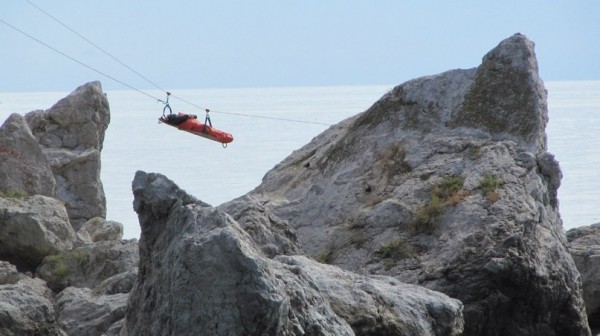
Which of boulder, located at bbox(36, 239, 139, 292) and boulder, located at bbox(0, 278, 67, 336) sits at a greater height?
boulder, located at bbox(0, 278, 67, 336)

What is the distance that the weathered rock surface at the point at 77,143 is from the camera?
26.7 metres

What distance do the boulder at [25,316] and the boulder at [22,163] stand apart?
13697 mm

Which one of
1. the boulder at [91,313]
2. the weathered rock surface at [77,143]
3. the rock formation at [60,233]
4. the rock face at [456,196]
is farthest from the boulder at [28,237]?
the weathered rock surface at [77,143]

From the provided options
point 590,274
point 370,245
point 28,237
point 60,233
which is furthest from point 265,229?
point 60,233

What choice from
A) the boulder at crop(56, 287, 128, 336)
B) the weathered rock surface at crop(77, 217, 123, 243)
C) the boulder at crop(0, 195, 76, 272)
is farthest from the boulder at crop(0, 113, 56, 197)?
the boulder at crop(56, 287, 128, 336)

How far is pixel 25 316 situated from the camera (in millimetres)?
9289

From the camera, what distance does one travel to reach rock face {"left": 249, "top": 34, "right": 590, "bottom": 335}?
36.1 ft

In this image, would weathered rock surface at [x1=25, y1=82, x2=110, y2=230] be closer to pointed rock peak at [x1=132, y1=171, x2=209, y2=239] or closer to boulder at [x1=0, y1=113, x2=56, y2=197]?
boulder at [x1=0, y1=113, x2=56, y2=197]

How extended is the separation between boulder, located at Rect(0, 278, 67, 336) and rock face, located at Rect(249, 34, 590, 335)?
353cm

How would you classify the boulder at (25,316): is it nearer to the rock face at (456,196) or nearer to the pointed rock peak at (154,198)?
the pointed rock peak at (154,198)

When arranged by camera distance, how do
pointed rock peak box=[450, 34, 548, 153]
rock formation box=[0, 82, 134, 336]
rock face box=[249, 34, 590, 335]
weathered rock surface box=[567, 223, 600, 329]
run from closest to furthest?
rock formation box=[0, 82, 134, 336] → rock face box=[249, 34, 590, 335] → pointed rock peak box=[450, 34, 548, 153] → weathered rock surface box=[567, 223, 600, 329]

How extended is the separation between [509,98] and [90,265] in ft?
20.6

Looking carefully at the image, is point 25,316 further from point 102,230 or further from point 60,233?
point 102,230

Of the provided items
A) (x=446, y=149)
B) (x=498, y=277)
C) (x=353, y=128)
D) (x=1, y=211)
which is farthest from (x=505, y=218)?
(x=1, y=211)
